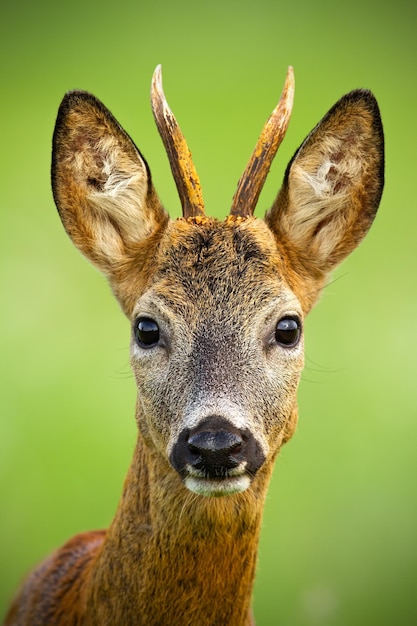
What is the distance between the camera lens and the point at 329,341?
1015 centimetres

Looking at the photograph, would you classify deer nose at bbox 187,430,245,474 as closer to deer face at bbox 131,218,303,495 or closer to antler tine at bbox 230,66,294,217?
deer face at bbox 131,218,303,495

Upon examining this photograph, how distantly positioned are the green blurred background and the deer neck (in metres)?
2.12

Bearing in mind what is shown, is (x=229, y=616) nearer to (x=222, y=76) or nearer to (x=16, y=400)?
(x=16, y=400)

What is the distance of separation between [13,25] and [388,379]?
9.40m

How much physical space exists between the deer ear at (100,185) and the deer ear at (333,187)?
1.97 feet

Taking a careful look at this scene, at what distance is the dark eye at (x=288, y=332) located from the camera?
4.20 metres

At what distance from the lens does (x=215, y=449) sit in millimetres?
3592

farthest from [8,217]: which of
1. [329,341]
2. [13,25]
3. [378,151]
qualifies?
[378,151]

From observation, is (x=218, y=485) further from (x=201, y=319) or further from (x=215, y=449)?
(x=201, y=319)

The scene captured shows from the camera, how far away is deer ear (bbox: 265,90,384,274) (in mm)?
4508

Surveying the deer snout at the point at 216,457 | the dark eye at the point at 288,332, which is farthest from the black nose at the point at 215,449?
the dark eye at the point at 288,332

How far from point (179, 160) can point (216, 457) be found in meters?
1.44

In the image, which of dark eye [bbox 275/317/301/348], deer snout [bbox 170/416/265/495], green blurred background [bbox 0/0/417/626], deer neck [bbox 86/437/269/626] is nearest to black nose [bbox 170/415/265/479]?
deer snout [bbox 170/416/265/495]

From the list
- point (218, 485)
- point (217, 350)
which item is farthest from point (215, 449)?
point (217, 350)
